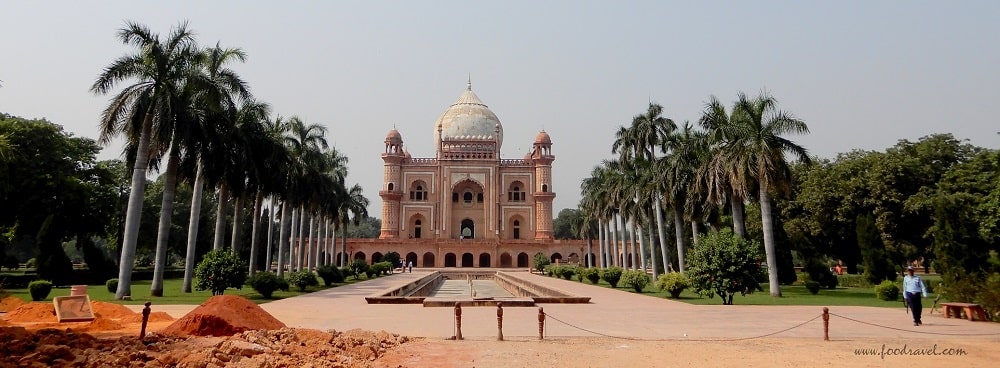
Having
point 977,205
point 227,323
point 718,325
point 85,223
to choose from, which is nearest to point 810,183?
point 977,205

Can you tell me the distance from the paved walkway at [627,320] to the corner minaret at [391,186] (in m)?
43.9

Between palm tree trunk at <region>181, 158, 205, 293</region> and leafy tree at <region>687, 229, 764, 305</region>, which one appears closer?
leafy tree at <region>687, 229, 764, 305</region>

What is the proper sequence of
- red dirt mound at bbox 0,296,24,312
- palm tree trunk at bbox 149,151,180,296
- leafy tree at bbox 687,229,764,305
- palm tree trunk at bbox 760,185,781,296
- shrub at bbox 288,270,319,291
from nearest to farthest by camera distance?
red dirt mound at bbox 0,296,24,312 → leafy tree at bbox 687,229,764,305 → palm tree trunk at bbox 149,151,180,296 → palm tree trunk at bbox 760,185,781,296 → shrub at bbox 288,270,319,291

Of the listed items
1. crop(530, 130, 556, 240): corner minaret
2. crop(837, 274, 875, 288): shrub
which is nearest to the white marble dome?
crop(530, 130, 556, 240): corner minaret

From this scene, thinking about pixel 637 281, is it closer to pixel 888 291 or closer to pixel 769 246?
pixel 769 246

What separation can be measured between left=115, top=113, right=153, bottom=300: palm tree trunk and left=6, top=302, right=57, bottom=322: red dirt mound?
543 cm

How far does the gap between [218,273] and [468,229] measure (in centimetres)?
5039

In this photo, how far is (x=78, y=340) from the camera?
856 centimetres

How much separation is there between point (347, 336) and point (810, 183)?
30.2m

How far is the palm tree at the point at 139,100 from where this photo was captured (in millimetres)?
18656

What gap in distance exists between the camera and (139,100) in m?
18.7

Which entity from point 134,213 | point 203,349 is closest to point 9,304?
point 134,213

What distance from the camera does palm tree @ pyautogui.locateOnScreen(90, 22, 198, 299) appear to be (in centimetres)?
1866

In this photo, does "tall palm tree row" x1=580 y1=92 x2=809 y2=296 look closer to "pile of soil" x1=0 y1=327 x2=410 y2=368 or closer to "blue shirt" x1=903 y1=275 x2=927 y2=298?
"blue shirt" x1=903 y1=275 x2=927 y2=298
